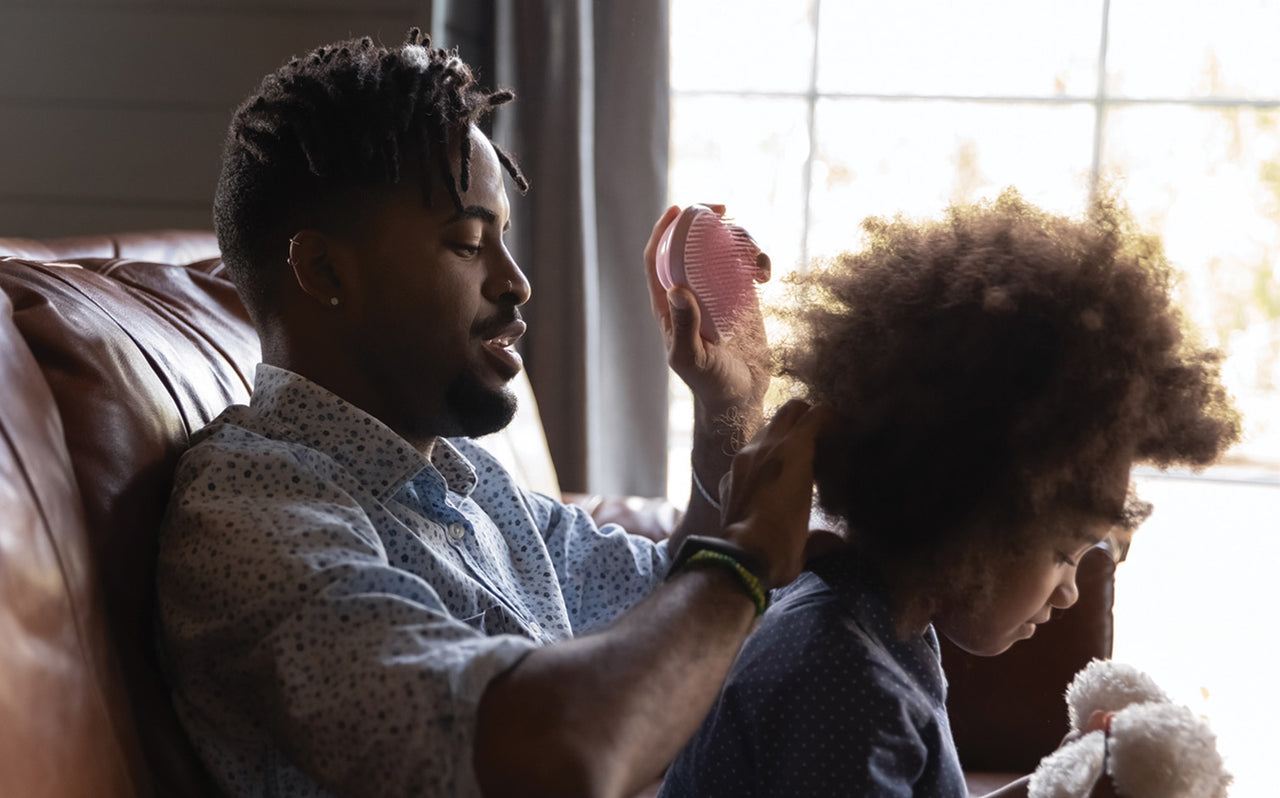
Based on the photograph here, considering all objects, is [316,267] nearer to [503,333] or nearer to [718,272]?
[503,333]

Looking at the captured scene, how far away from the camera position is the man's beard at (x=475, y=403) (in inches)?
46.9

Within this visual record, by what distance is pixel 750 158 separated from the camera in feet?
11.3

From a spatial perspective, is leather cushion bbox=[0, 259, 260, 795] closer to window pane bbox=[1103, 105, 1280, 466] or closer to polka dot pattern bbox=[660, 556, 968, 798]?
polka dot pattern bbox=[660, 556, 968, 798]

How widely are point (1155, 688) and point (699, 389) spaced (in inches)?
22.7

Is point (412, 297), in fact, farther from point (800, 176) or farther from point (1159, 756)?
point (800, 176)

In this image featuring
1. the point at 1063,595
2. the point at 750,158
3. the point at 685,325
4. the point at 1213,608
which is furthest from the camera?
the point at 1213,608

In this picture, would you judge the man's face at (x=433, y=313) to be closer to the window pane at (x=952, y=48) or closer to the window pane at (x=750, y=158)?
the window pane at (x=750, y=158)

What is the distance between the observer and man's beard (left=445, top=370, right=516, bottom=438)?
1.19 m

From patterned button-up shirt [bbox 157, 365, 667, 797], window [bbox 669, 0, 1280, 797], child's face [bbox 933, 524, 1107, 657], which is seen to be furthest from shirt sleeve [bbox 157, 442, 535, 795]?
window [bbox 669, 0, 1280, 797]

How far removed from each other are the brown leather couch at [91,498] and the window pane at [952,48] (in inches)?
92.8

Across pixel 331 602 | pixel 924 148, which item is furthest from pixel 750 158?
pixel 331 602

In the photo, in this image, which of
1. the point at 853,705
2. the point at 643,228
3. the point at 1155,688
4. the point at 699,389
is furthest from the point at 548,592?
the point at 643,228

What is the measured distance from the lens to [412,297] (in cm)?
117

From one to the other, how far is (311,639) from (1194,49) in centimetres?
324
